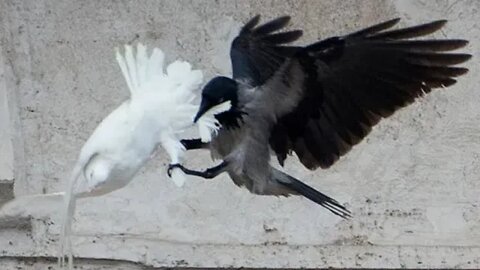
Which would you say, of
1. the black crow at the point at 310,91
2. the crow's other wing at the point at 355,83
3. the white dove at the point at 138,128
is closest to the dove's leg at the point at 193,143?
the black crow at the point at 310,91

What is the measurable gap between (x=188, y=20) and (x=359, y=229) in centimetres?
42

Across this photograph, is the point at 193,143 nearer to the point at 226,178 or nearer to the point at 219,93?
the point at 219,93

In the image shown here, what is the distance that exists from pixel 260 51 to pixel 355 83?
177 millimetres

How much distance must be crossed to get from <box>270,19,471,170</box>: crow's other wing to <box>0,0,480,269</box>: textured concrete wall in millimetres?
339

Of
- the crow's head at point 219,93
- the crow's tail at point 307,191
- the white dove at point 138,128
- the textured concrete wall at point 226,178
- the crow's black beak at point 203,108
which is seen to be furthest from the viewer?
the textured concrete wall at point 226,178

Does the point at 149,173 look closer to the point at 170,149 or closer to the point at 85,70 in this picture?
the point at 85,70

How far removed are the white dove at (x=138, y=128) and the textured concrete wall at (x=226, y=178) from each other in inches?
30.1

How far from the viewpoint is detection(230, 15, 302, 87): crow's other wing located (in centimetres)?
217

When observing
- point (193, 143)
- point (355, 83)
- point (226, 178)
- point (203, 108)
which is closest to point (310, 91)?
point (355, 83)

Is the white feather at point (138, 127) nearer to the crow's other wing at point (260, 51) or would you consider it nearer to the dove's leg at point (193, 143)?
the dove's leg at point (193, 143)

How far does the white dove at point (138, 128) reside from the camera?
165 cm

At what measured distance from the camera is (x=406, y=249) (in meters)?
2.48

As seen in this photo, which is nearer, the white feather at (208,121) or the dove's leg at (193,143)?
the white feather at (208,121)

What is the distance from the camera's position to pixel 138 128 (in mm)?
1647
